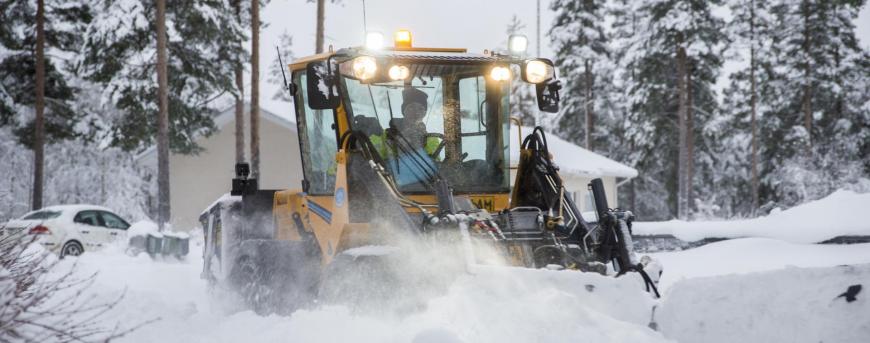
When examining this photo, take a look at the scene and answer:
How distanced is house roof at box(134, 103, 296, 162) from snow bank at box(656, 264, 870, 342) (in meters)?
21.6

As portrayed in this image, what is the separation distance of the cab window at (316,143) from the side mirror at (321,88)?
739 mm

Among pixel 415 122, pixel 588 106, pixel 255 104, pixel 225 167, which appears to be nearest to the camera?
pixel 415 122

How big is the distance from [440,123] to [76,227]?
13.7m

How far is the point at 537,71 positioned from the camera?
6.22 m

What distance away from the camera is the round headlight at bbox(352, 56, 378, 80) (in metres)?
5.82

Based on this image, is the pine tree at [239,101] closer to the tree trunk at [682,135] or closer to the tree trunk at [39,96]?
the tree trunk at [39,96]

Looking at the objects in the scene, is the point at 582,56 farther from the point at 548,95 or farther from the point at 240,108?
the point at 548,95

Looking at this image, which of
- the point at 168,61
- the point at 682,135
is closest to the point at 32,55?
the point at 168,61

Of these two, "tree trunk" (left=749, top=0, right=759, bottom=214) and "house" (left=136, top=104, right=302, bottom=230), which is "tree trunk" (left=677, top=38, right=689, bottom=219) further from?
"house" (left=136, top=104, right=302, bottom=230)

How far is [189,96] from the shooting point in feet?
78.0

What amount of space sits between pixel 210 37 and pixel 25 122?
10.7m

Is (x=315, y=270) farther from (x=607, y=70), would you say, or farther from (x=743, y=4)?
→ (x=607, y=70)

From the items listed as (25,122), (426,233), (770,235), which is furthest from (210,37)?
(426,233)

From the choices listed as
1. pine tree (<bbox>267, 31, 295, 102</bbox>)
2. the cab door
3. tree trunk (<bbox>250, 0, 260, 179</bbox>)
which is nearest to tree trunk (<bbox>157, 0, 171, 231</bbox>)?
tree trunk (<bbox>250, 0, 260, 179</bbox>)
